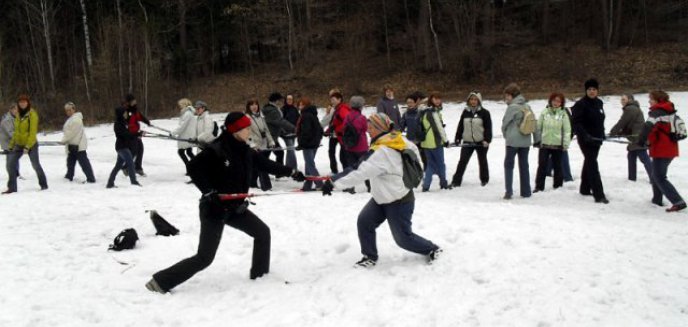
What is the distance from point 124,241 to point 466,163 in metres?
7.11

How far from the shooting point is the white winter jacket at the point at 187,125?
42.8 feet

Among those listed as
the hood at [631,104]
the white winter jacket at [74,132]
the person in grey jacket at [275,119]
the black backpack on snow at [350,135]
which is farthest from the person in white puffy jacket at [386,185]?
the white winter jacket at [74,132]

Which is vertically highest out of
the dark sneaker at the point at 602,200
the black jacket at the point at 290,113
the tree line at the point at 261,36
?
the tree line at the point at 261,36

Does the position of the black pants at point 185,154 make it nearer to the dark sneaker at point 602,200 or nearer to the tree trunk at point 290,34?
the dark sneaker at point 602,200

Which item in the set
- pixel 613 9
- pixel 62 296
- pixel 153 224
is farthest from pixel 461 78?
pixel 62 296

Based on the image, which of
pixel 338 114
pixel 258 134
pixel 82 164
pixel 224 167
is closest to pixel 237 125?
pixel 224 167

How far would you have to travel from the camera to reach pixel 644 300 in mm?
5105

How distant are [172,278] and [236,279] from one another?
81 cm

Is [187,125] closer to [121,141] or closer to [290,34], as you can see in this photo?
[121,141]

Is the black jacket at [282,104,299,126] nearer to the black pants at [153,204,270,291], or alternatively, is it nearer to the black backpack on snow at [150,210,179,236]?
the black backpack on snow at [150,210,179,236]

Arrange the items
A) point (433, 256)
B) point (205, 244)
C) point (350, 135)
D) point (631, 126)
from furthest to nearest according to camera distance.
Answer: point (631, 126) → point (350, 135) → point (433, 256) → point (205, 244)

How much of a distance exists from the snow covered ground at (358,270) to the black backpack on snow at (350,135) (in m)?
1.16

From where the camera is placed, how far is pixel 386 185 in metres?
6.00

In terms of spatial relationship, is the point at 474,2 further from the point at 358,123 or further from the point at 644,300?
the point at 644,300
